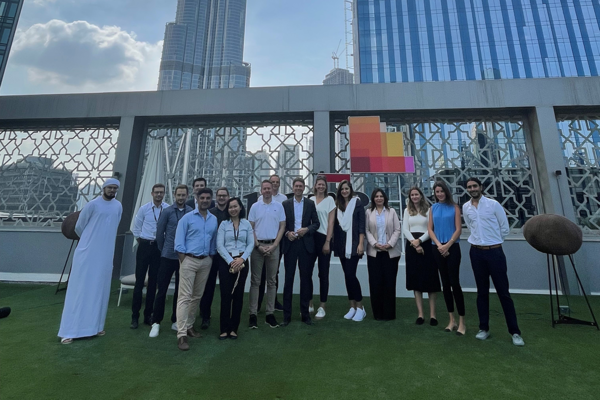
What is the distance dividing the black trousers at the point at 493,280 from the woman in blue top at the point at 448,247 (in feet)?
0.50

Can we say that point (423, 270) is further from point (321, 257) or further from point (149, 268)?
point (149, 268)

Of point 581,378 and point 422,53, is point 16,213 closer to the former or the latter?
point 581,378

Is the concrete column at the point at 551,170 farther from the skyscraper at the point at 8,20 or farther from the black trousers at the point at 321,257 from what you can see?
the skyscraper at the point at 8,20

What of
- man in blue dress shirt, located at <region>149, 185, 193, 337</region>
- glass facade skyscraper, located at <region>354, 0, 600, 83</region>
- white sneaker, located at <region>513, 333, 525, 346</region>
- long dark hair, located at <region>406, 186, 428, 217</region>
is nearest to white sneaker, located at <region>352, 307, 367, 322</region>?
long dark hair, located at <region>406, 186, 428, 217</region>

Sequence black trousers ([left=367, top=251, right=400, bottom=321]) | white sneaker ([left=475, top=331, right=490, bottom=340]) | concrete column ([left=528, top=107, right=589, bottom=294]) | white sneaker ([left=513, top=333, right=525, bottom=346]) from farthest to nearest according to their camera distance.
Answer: concrete column ([left=528, top=107, right=589, bottom=294])
black trousers ([left=367, top=251, right=400, bottom=321])
white sneaker ([left=475, top=331, right=490, bottom=340])
white sneaker ([left=513, top=333, right=525, bottom=346])

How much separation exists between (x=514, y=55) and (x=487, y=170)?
113ft

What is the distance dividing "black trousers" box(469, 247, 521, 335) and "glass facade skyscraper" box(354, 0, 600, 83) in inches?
1190

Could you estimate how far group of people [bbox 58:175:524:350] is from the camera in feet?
7.66

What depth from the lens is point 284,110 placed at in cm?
493

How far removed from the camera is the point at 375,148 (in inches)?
185

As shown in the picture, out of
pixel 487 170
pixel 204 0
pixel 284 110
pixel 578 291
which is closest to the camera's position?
pixel 578 291

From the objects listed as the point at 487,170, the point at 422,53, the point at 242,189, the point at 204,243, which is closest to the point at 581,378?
the point at 204,243

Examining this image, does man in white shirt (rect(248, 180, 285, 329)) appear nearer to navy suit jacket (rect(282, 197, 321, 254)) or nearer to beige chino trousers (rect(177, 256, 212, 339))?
navy suit jacket (rect(282, 197, 321, 254))

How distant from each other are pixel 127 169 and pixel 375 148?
4.63 m
